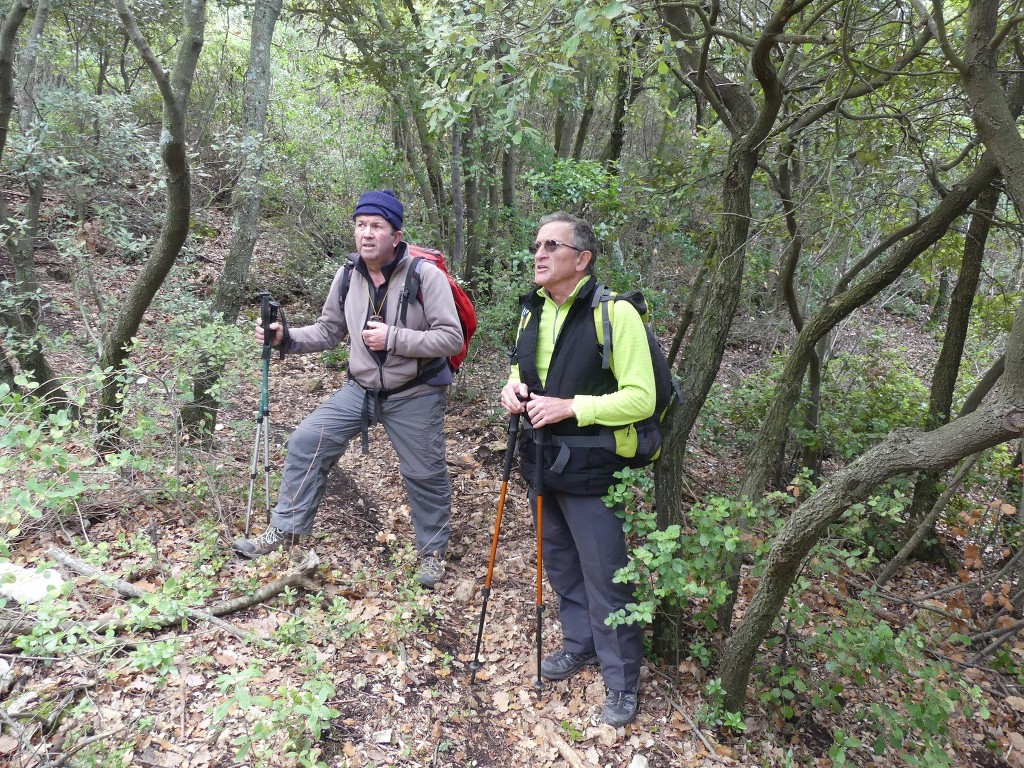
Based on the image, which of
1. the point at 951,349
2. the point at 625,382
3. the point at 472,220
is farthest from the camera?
the point at 472,220

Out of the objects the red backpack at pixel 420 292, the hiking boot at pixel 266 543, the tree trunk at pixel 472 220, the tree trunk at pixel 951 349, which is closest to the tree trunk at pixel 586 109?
the tree trunk at pixel 472 220

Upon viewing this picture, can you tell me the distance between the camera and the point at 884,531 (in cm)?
643

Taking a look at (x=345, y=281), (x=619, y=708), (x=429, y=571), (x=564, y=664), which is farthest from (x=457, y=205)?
(x=619, y=708)

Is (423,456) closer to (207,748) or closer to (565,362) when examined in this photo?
(565,362)

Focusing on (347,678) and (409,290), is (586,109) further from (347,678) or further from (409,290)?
(347,678)

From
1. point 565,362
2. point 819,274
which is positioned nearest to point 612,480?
point 565,362

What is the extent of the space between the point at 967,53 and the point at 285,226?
305 inches

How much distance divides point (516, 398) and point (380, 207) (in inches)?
57.3

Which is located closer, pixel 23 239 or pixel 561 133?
pixel 23 239

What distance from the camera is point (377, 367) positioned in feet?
12.8

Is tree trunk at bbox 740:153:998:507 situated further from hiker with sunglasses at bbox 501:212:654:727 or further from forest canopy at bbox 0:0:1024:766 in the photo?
hiker with sunglasses at bbox 501:212:654:727

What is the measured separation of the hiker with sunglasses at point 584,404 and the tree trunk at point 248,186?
3.06 metres

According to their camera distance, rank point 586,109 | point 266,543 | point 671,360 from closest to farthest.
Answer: point 266,543 < point 671,360 < point 586,109

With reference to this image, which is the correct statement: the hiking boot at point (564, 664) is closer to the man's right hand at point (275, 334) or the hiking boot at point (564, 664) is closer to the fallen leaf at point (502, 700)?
the fallen leaf at point (502, 700)
